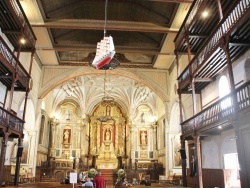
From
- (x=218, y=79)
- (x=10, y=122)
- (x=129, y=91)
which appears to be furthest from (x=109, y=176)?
(x=218, y=79)

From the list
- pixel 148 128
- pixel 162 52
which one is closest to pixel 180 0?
pixel 162 52

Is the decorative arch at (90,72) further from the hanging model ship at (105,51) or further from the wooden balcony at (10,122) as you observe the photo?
the hanging model ship at (105,51)

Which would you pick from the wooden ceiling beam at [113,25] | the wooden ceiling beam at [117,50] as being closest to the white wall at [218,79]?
the wooden ceiling beam at [113,25]

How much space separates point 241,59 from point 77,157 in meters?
21.1

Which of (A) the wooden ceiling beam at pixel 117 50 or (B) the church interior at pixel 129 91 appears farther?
(A) the wooden ceiling beam at pixel 117 50

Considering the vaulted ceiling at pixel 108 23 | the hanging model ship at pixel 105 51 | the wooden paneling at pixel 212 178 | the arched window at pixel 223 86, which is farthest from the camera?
the vaulted ceiling at pixel 108 23

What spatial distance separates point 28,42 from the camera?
15.7 metres

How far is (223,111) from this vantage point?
400 inches

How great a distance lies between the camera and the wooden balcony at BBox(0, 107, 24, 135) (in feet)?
38.5

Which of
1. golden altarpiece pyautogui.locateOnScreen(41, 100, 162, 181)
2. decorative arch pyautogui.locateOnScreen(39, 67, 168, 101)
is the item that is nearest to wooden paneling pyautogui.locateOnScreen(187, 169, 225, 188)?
decorative arch pyautogui.locateOnScreen(39, 67, 168, 101)

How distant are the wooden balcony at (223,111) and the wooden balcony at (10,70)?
9.66m

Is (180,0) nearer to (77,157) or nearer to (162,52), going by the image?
(162,52)

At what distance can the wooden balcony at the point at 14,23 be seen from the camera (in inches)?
484

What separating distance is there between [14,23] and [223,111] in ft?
37.1
